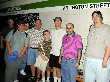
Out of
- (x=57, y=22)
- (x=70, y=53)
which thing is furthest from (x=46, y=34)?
(x=70, y=53)

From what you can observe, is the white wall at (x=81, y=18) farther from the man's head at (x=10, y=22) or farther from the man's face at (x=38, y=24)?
the man's head at (x=10, y=22)

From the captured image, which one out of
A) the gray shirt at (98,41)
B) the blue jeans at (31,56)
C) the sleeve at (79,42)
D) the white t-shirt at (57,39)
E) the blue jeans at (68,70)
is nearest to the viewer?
the gray shirt at (98,41)

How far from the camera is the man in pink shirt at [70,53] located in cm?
530

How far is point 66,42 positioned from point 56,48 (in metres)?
0.37

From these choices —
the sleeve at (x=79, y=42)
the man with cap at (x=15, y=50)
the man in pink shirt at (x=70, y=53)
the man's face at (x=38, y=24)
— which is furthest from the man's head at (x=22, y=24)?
the sleeve at (x=79, y=42)

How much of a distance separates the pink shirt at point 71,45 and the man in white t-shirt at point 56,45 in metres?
0.20

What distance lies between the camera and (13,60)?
623cm

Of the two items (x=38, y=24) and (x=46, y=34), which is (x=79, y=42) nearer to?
(x=46, y=34)

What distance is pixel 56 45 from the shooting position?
5.73 metres

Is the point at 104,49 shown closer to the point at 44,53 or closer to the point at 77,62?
the point at 77,62

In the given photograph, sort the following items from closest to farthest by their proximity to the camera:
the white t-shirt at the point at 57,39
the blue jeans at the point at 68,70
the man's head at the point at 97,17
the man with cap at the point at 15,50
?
the man's head at the point at 97,17 → the blue jeans at the point at 68,70 → the white t-shirt at the point at 57,39 → the man with cap at the point at 15,50

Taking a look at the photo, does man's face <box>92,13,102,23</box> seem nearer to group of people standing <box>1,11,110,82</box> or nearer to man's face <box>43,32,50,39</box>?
group of people standing <box>1,11,110,82</box>

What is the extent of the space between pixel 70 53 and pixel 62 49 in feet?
0.69

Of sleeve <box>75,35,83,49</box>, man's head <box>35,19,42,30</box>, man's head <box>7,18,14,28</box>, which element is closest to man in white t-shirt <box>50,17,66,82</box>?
sleeve <box>75,35,83,49</box>
